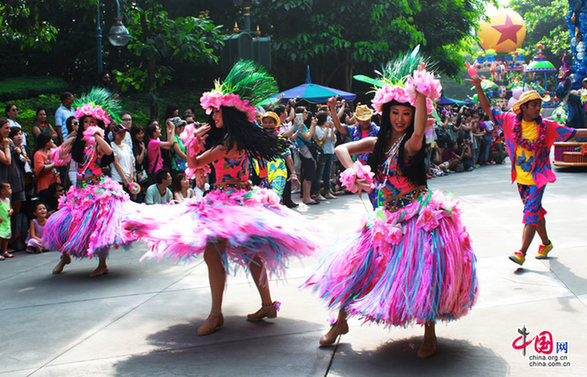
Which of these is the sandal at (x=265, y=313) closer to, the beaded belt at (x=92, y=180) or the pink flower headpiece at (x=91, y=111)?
the beaded belt at (x=92, y=180)

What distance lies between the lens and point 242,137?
17.8ft

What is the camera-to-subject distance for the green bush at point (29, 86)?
50.9 feet

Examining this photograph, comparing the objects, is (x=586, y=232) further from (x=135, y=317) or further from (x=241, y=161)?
(x=135, y=317)

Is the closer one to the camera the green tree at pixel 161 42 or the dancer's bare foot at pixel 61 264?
the dancer's bare foot at pixel 61 264

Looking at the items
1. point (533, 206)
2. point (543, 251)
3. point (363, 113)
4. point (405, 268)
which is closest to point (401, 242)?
point (405, 268)

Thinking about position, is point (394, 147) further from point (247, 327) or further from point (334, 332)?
point (247, 327)

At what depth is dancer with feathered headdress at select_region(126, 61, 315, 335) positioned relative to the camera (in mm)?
4934

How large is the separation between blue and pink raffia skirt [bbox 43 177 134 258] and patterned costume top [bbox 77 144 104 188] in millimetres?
84

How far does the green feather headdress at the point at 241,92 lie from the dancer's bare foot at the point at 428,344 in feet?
7.66

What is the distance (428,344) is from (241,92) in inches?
102

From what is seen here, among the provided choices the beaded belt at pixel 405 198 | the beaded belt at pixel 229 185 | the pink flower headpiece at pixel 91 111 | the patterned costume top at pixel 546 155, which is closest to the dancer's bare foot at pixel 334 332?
the beaded belt at pixel 405 198

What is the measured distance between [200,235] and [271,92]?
164 centimetres

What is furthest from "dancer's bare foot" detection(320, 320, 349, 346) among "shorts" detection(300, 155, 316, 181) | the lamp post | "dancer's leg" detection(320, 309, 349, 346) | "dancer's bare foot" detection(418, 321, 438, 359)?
"shorts" detection(300, 155, 316, 181)

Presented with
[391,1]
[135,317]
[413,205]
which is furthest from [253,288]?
[391,1]
